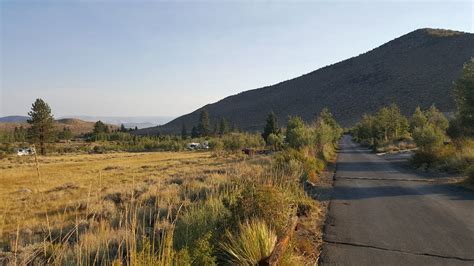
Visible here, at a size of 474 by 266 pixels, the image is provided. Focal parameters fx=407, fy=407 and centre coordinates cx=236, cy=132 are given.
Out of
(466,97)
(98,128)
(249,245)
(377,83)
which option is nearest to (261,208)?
(249,245)

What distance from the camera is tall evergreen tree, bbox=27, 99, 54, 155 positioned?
72.9 meters

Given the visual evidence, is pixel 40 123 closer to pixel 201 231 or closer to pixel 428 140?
pixel 428 140

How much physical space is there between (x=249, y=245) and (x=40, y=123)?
75253 millimetres

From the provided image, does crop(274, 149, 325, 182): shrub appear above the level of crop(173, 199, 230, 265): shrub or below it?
below

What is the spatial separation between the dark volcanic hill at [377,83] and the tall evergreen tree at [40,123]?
68.9 metres

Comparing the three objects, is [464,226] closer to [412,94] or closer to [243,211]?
[243,211]

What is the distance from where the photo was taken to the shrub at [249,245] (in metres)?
6.30

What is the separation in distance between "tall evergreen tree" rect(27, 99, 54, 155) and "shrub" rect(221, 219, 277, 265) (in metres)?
74.8

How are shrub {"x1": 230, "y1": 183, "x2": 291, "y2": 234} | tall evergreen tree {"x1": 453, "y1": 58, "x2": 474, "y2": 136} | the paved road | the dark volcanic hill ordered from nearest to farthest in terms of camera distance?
the paved road < shrub {"x1": 230, "y1": 183, "x2": 291, "y2": 234} < tall evergreen tree {"x1": 453, "y1": 58, "x2": 474, "y2": 136} < the dark volcanic hill

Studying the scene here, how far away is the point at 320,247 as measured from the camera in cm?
838

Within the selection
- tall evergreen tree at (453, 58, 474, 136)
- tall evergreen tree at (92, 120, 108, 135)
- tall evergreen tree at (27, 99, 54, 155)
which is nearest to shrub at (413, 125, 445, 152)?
tall evergreen tree at (453, 58, 474, 136)

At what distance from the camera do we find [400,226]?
9.91 m

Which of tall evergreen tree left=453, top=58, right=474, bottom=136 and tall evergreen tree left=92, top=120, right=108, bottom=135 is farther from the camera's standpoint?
tall evergreen tree left=92, top=120, right=108, bottom=135

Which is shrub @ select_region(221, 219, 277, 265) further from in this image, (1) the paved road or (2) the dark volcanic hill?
(2) the dark volcanic hill
